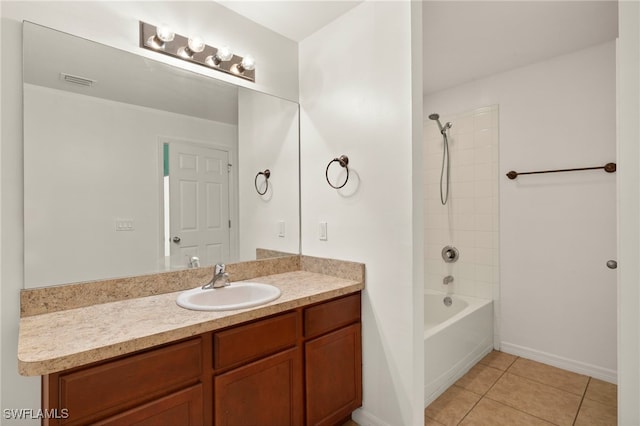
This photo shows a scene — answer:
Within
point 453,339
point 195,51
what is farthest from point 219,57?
point 453,339

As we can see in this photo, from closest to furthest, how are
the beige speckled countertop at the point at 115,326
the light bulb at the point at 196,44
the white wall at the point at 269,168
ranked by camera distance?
the beige speckled countertop at the point at 115,326 → the light bulb at the point at 196,44 → the white wall at the point at 269,168

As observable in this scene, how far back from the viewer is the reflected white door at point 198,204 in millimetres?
1821

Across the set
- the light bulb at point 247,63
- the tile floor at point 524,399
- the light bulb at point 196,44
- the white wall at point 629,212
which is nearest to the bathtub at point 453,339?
the tile floor at point 524,399

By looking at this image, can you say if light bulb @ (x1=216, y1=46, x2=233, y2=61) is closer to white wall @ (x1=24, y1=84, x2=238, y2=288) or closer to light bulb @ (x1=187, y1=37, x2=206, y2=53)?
light bulb @ (x1=187, y1=37, x2=206, y2=53)

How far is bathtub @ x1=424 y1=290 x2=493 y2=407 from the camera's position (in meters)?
2.18

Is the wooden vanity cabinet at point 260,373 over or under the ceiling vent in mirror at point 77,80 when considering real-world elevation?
under

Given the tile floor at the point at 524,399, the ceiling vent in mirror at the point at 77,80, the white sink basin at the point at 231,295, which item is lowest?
the tile floor at the point at 524,399

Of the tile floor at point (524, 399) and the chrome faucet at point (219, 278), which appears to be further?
the tile floor at point (524, 399)

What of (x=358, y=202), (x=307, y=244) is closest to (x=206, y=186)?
(x=307, y=244)

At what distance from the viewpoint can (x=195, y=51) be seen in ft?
5.93

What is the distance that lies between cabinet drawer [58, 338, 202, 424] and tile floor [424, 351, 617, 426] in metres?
1.53

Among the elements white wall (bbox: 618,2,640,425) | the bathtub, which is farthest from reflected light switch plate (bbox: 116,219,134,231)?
white wall (bbox: 618,2,640,425)

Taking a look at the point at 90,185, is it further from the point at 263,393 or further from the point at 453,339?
the point at 453,339

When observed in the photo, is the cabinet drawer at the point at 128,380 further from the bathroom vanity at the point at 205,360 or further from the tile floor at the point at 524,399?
the tile floor at the point at 524,399
